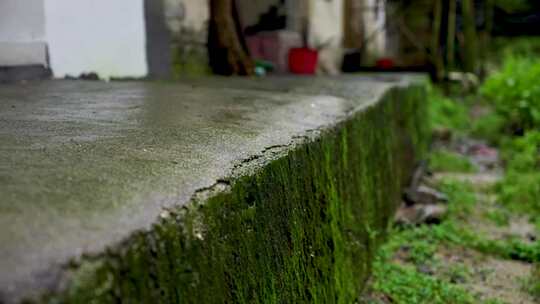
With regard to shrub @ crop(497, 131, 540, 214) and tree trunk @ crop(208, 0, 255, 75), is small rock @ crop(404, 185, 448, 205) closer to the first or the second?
shrub @ crop(497, 131, 540, 214)

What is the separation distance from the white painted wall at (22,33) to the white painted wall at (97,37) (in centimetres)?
6

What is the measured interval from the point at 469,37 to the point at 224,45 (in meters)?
5.67

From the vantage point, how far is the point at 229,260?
0.99 m

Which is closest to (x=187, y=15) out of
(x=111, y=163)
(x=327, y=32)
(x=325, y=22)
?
(x=111, y=163)

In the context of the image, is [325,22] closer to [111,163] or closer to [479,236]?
[479,236]

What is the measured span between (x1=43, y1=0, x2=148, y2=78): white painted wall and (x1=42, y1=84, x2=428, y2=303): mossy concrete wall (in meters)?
1.72

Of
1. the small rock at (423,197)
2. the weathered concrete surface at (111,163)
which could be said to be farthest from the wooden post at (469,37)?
the weathered concrete surface at (111,163)

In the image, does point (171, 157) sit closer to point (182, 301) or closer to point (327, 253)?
point (182, 301)

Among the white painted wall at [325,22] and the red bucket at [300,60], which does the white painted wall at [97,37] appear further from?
the white painted wall at [325,22]

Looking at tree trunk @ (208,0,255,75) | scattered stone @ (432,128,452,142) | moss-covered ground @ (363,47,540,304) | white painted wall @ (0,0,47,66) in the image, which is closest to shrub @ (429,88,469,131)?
scattered stone @ (432,128,452,142)

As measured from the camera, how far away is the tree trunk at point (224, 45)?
4434 mm

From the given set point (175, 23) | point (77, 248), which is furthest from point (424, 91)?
point (77, 248)

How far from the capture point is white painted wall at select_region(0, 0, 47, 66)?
2.75 meters

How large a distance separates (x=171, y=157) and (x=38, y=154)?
24 centimetres
